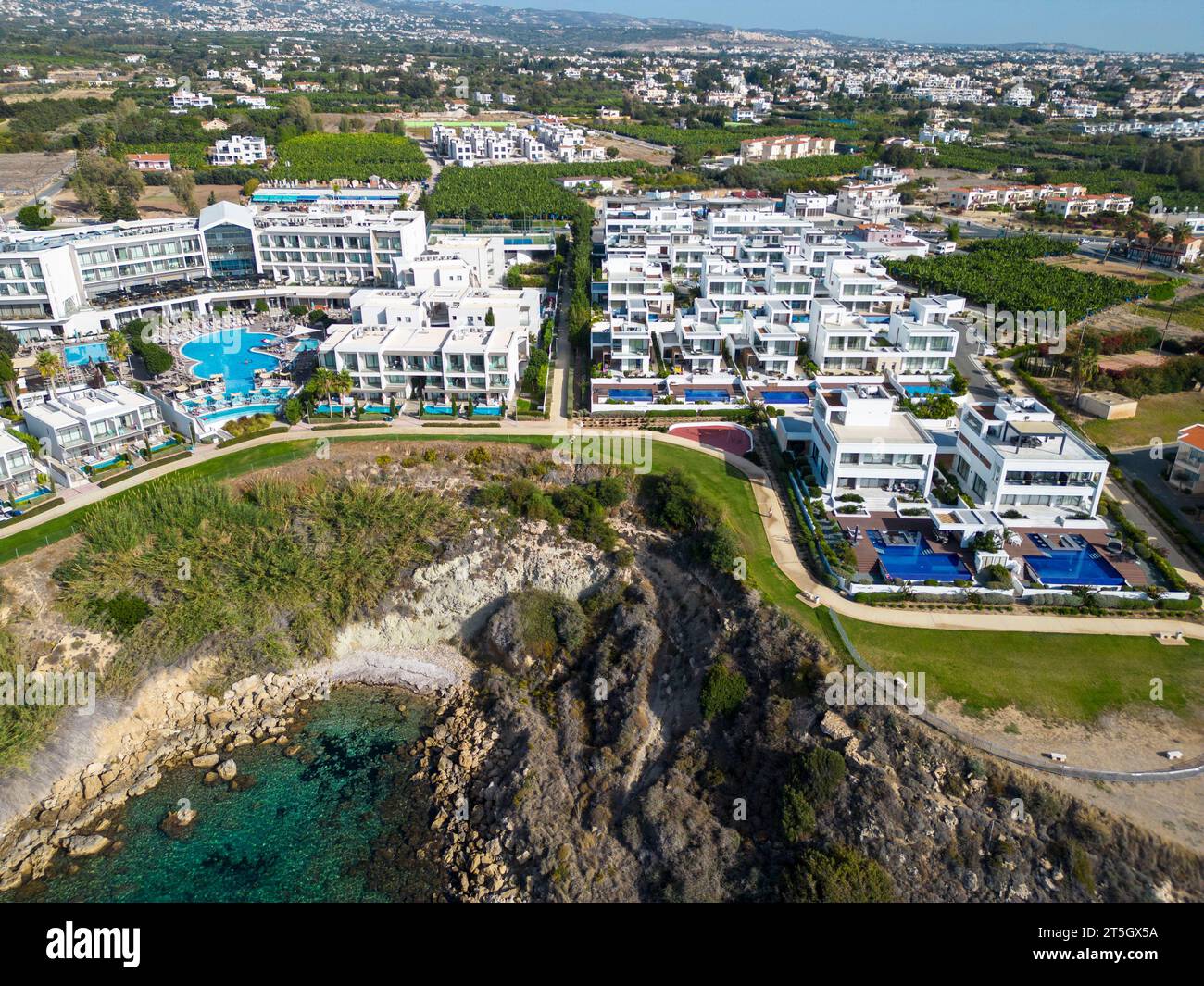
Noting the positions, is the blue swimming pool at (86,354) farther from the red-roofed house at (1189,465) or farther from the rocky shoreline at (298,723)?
the red-roofed house at (1189,465)

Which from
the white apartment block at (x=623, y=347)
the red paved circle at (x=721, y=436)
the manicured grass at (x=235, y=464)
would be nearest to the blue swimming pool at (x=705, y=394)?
the white apartment block at (x=623, y=347)

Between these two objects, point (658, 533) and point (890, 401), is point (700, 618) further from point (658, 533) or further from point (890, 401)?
point (890, 401)

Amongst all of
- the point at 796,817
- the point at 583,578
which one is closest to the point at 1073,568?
the point at 796,817

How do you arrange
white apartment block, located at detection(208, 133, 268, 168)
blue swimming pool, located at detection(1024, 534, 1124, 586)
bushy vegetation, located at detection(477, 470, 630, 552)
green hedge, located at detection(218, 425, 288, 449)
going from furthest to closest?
1. white apartment block, located at detection(208, 133, 268, 168)
2. green hedge, located at detection(218, 425, 288, 449)
3. bushy vegetation, located at detection(477, 470, 630, 552)
4. blue swimming pool, located at detection(1024, 534, 1124, 586)

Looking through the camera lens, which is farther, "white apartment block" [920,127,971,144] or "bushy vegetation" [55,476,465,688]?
"white apartment block" [920,127,971,144]

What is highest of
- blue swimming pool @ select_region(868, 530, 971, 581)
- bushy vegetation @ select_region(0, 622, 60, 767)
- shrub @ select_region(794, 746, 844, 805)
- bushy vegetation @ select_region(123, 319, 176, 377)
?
bushy vegetation @ select_region(123, 319, 176, 377)

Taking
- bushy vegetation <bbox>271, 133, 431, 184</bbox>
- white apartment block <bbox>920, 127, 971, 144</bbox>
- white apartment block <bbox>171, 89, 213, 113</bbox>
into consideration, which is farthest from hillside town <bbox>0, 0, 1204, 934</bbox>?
white apartment block <bbox>171, 89, 213, 113</bbox>

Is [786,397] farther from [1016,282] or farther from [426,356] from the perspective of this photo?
[1016,282]

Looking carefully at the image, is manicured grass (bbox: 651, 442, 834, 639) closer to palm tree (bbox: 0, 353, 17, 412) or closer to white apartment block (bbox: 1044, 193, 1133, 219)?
palm tree (bbox: 0, 353, 17, 412)
